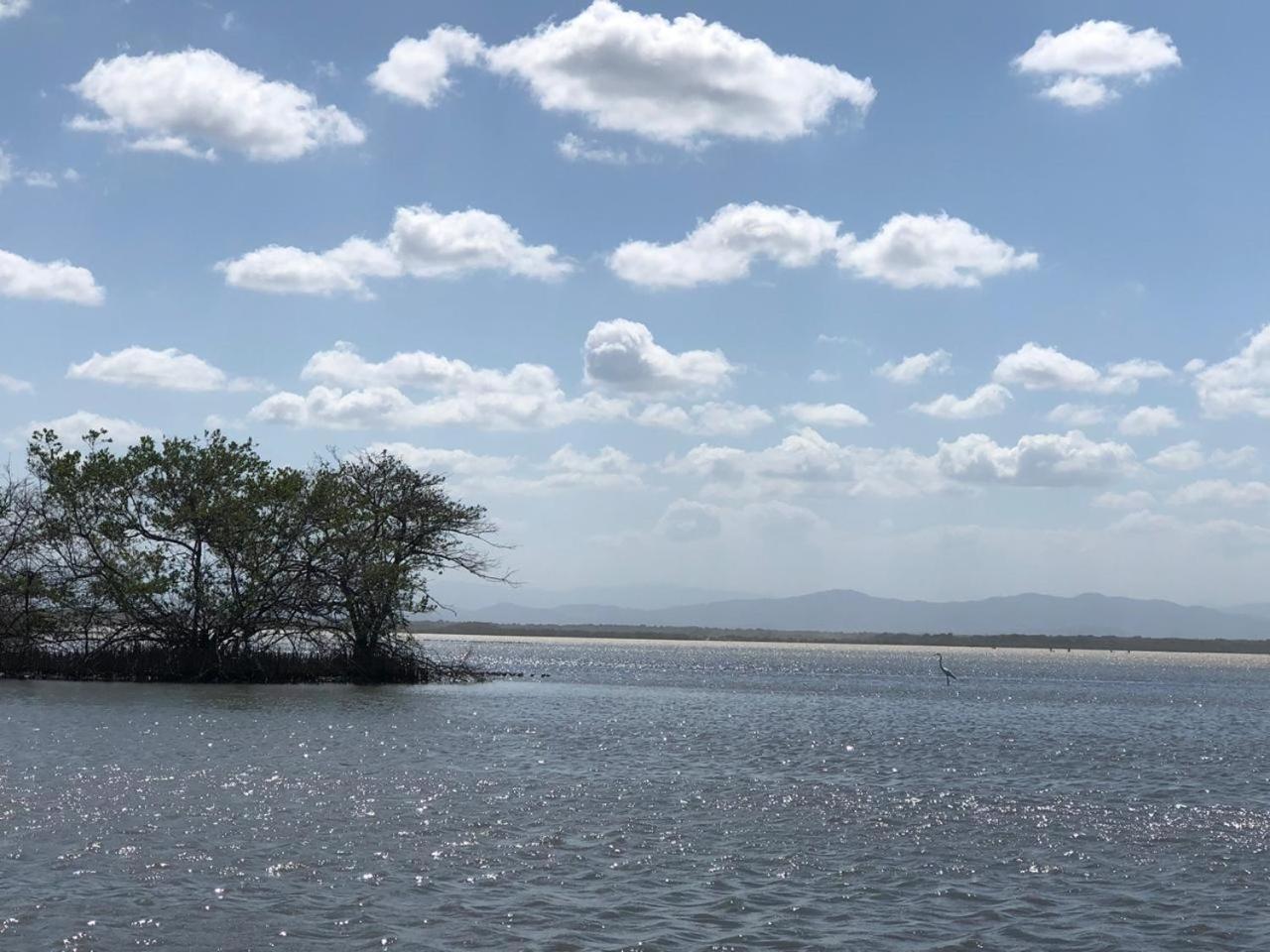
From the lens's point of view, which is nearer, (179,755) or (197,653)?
(179,755)

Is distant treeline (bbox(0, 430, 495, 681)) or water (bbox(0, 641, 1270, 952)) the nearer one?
water (bbox(0, 641, 1270, 952))

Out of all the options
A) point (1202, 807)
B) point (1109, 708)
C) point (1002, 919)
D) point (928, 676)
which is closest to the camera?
point (1002, 919)

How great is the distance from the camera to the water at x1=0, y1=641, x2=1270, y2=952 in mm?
14672

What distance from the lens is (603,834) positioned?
20.3 m

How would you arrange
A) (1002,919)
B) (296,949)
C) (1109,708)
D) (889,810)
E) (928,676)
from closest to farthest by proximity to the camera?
(296,949) < (1002,919) < (889,810) < (1109,708) < (928,676)

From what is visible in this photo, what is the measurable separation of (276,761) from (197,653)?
84.1 feet

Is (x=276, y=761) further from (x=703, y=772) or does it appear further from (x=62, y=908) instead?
(x=62, y=908)

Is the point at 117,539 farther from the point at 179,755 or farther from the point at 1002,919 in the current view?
the point at 1002,919

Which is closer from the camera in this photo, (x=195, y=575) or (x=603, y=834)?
→ (x=603, y=834)

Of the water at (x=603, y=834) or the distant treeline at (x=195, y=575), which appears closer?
the water at (x=603, y=834)

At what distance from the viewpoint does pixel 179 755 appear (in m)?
28.3

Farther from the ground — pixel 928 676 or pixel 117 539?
pixel 117 539

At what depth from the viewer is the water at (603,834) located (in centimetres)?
1467

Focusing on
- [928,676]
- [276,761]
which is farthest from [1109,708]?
[276,761]
